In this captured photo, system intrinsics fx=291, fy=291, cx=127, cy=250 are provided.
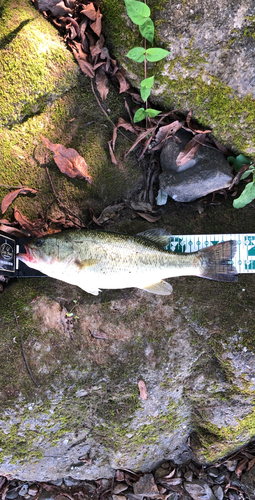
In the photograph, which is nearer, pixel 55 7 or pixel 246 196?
pixel 55 7

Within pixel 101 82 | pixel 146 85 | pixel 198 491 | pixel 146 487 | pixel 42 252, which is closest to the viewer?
pixel 146 85

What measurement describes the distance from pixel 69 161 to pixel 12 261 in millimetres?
1643

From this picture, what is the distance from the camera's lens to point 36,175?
14.0ft

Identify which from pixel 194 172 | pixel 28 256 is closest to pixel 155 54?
pixel 194 172

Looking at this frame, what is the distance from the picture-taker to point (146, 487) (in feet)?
15.5

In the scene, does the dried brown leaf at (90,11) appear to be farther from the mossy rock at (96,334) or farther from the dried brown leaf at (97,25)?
the mossy rock at (96,334)

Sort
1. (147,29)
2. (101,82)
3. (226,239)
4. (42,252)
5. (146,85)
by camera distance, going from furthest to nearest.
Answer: (226,239) → (101,82) → (42,252) → (146,85) → (147,29)

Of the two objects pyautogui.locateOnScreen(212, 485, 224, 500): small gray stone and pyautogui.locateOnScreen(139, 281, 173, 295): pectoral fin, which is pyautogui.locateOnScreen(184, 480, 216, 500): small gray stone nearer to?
pyautogui.locateOnScreen(212, 485, 224, 500): small gray stone

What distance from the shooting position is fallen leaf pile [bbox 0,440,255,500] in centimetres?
483

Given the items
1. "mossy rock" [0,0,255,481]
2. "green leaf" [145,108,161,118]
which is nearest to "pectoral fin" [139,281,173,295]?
"mossy rock" [0,0,255,481]

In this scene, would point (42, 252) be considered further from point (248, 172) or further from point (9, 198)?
point (248, 172)

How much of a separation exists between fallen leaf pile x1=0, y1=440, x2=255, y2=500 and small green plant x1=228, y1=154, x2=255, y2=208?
4.13m

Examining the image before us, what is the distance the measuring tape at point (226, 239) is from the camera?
439 centimetres

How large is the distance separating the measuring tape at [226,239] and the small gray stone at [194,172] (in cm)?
67
